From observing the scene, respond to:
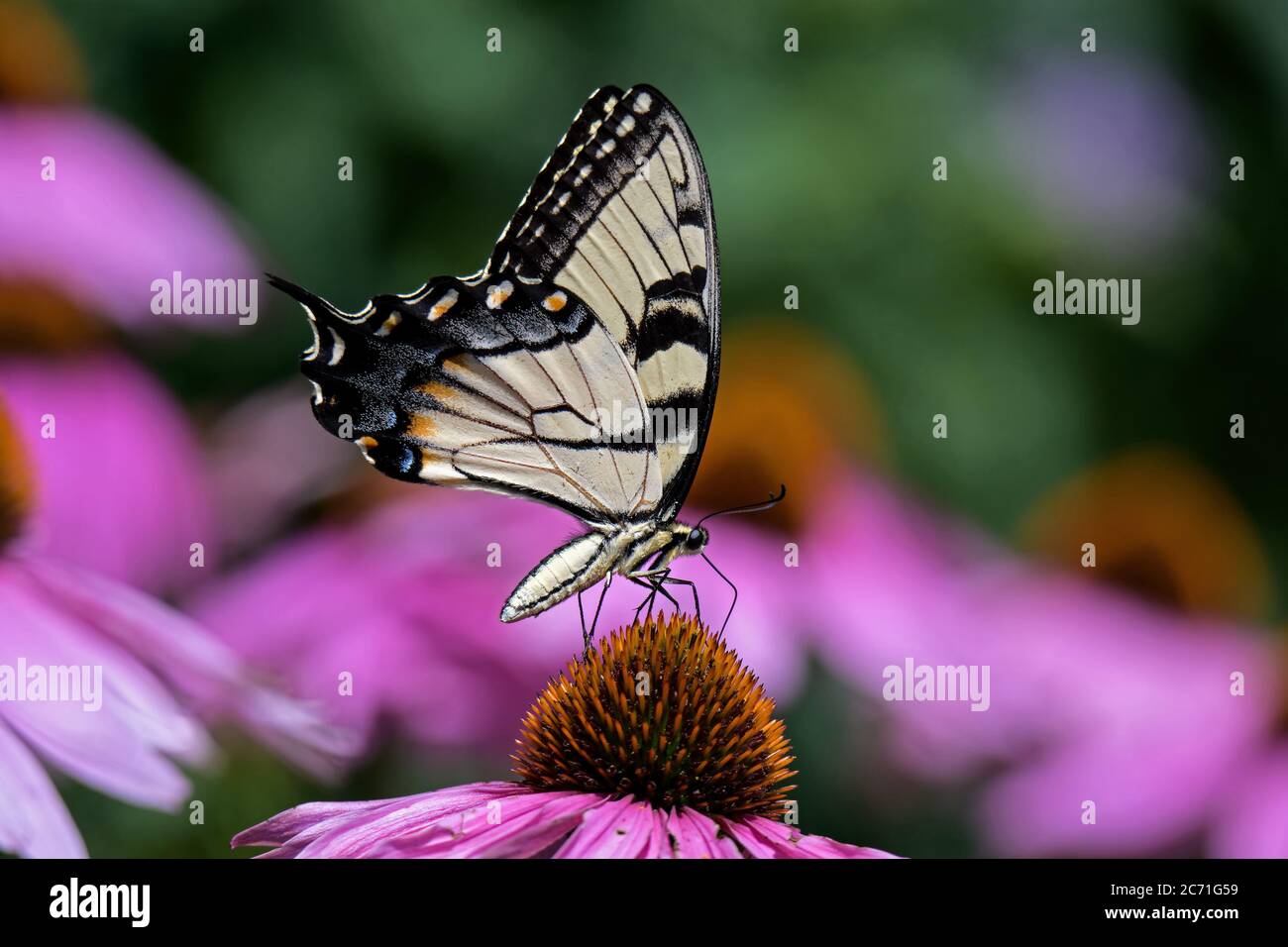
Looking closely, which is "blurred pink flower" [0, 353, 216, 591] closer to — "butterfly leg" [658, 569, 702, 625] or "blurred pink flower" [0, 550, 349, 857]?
"blurred pink flower" [0, 550, 349, 857]

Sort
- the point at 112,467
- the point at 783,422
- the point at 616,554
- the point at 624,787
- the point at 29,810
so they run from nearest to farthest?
the point at 29,810, the point at 624,787, the point at 616,554, the point at 112,467, the point at 783,422

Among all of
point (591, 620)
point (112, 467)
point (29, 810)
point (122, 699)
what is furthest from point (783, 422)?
point (29, 810)

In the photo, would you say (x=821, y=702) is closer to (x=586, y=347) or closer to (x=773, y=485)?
(x=773, y=485)

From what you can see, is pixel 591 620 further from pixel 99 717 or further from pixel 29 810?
pixel 29 810

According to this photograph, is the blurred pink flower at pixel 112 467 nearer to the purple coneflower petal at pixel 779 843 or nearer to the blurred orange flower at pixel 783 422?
the blurred orange flower at pixel 783 422
